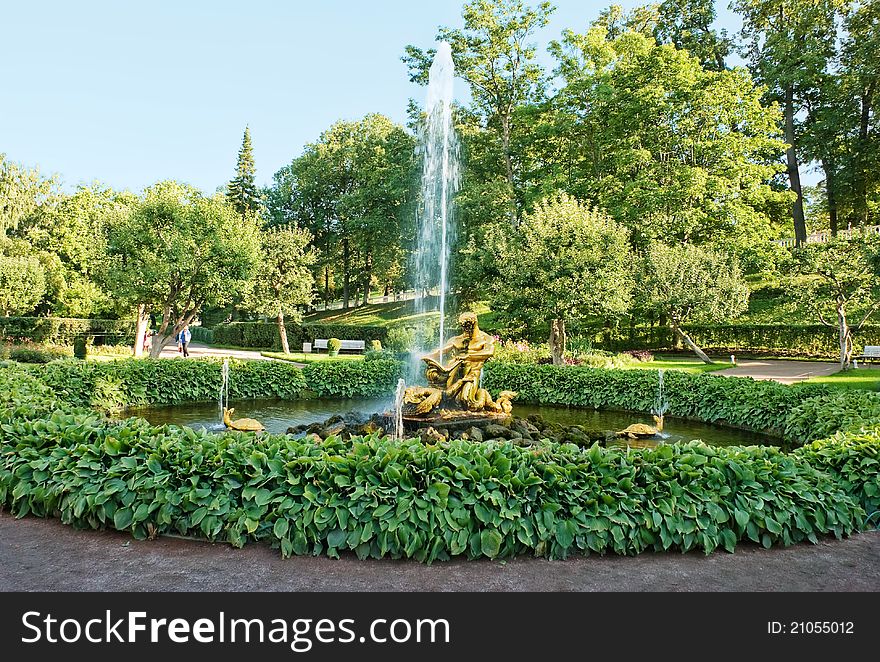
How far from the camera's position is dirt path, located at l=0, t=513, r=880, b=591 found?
4.03m

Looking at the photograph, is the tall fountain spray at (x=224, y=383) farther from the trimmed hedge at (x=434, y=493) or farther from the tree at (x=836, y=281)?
the tree at (x=836, y=281)

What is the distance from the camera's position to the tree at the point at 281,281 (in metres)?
29.3

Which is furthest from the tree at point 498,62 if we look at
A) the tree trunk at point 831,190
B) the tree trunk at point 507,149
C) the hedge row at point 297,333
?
the tree trunk at point 831,190

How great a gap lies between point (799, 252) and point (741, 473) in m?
18.3

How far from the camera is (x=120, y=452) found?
17.3 feet

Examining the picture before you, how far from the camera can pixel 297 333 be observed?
3297cm

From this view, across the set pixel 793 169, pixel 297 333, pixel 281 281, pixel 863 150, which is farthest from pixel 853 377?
pixel 297 333

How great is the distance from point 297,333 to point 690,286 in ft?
65.3

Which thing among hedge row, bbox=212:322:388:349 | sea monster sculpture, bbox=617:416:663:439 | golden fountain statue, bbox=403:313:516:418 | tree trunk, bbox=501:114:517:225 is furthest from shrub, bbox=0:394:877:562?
tree trunk, bbox=501:114:517:225

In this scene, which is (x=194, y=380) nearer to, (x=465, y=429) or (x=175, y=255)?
(x=465, y=429)

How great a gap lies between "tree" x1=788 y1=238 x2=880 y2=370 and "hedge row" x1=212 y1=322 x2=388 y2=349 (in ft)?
60.0

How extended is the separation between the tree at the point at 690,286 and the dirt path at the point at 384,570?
19.1 m

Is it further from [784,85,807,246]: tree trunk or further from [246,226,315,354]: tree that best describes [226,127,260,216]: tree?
[784,85,807,246]: tree trunk
